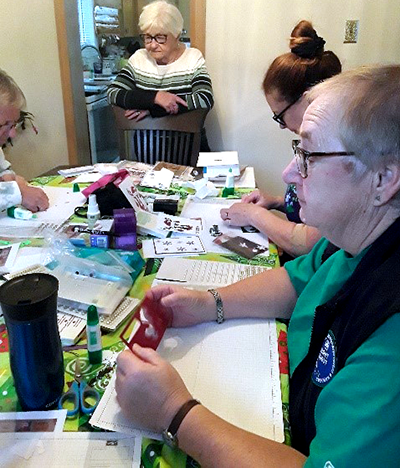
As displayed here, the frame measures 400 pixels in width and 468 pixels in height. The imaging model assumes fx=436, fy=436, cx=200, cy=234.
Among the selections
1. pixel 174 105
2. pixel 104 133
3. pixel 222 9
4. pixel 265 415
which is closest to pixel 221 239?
pixel 265 415

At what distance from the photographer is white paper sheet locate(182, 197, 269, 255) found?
142 centimetres

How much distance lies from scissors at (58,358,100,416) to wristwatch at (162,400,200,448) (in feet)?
0.47

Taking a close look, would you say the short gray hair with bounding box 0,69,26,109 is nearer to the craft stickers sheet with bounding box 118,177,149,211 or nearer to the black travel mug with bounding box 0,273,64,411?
the craft stickers sheet with bounding box 118,177,149,211

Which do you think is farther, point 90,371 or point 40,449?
point 90,371

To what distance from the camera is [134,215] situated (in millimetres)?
1407

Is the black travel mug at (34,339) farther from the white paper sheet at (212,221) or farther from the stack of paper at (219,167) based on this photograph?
the stack of paper at (219,167)

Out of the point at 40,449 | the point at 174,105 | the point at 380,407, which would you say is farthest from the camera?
the point at 174,105

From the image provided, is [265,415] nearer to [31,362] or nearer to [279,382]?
[279,382]

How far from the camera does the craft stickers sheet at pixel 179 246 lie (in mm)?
1331

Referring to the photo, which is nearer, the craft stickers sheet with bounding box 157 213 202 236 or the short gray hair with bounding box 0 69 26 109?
the craft stickers sheet with bounding box 157 213 202 236

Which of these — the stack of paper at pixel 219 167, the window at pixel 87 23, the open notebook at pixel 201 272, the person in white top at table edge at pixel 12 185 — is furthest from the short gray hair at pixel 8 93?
the window at pixel 87 23

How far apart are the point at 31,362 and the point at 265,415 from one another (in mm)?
398

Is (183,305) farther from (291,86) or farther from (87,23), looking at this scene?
(87,23)

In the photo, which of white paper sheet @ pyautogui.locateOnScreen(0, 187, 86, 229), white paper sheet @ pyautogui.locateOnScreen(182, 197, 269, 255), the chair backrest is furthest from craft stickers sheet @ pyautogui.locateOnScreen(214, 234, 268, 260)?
the chair backrest
